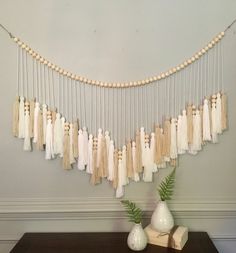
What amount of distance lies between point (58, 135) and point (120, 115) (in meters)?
0.27

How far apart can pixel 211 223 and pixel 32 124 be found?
0.86 m

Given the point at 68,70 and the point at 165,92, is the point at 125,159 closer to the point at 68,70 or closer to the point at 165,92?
the point at 165,92

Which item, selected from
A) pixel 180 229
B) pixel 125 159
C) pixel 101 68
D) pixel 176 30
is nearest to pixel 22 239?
pixel 125 159

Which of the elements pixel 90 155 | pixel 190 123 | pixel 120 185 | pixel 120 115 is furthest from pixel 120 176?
pixel 190 123

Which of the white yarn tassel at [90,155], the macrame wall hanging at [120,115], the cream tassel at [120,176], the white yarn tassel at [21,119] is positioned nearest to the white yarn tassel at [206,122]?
the macrame wall hanging at [120,115]

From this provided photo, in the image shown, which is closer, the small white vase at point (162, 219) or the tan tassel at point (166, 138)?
the small white vase at point (162, 219)

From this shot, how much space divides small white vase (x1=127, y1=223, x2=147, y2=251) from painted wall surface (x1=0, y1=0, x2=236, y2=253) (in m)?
0.16

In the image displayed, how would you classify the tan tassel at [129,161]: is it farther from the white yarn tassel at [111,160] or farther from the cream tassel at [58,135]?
the cream tassel at [58,135]

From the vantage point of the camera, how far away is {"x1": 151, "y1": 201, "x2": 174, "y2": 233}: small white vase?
1.20 m

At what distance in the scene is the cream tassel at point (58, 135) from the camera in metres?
1.30

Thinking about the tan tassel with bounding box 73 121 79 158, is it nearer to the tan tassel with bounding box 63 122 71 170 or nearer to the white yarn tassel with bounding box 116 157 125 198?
the tan tassel with bounding box 63 122 71 170

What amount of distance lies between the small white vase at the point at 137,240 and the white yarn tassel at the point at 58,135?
439 mm

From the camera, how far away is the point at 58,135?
1302 mm

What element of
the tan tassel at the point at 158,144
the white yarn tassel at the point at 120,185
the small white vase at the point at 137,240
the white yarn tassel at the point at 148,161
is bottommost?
the small white vase at the point at 137,240
